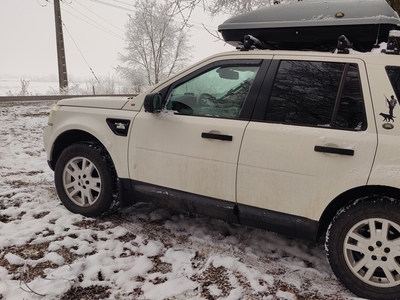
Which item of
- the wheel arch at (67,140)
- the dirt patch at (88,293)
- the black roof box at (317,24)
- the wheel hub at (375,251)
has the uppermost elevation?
the black roof box at (317,24)

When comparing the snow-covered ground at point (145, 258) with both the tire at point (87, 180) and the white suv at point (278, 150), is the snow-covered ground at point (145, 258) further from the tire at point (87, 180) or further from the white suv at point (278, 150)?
the white suv at point (278, 150)

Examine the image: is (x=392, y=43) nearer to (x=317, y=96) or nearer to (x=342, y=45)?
(x=342, y=45)

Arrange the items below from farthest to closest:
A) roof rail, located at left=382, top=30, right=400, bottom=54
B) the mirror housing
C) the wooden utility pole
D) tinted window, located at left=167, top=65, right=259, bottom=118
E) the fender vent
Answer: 1. the wooden utility pole
2. the fender vent
3. the mirror housing
4. tinted window, located at left=167, top=65, right=259, bottom=118
5. roof rail, located at left=382, top=30, right=400, bottom=54

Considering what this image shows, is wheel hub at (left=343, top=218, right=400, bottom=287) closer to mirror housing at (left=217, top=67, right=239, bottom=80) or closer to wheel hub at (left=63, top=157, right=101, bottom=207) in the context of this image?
mirror housing at (left=217, top=67, right=239, bottom=80)

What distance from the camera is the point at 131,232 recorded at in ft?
11.2

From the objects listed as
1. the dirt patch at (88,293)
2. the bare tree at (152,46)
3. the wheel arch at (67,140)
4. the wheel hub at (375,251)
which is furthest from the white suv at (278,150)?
the bare tree at (152,46)

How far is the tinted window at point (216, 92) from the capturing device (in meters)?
2.93

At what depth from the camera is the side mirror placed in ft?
10.1

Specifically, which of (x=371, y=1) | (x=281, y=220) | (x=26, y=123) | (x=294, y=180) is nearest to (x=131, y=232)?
(x=281, y=220)

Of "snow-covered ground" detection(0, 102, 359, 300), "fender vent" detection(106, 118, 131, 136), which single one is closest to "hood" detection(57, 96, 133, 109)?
"fender vent" detection(106, 118, 131, 136)

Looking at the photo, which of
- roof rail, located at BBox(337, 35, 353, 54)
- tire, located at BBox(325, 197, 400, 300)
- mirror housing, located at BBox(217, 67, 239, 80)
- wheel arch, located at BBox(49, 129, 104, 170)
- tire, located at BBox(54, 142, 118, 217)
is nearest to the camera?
tire, located at BBox(325, 197, 400, 300)

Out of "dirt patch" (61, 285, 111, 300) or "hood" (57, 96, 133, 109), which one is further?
"hood" (57, 96, 133, 109)

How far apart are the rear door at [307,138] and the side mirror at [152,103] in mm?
907

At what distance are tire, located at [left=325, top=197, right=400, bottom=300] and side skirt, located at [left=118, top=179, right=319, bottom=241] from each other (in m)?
0.19
